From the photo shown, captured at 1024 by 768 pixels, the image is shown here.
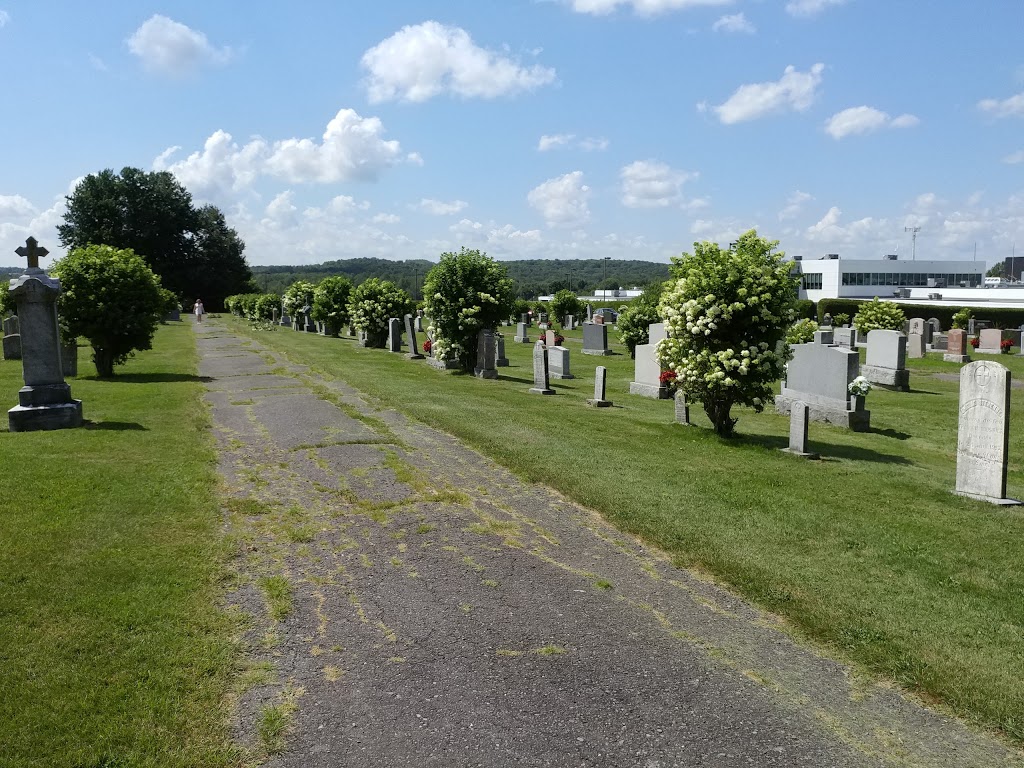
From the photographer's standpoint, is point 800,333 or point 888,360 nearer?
point 800,333

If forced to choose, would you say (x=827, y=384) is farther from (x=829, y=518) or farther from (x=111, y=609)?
(x=111, y=609)

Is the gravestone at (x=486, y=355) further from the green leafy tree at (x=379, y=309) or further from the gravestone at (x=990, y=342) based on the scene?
the gravestone at (x=990, y=342)

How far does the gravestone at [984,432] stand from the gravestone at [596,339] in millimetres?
21387

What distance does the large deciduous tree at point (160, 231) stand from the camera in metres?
76.6

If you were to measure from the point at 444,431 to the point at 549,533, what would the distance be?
5.08 metres

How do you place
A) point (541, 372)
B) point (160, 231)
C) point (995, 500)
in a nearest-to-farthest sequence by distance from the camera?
point (995, 500) → point (541, 372) → point (160, 231)

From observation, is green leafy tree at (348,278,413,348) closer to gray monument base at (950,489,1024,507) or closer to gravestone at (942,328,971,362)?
gravestone at (942,328,971,362)

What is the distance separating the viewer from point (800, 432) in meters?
11.3

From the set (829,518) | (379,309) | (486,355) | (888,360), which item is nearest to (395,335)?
(379,309)

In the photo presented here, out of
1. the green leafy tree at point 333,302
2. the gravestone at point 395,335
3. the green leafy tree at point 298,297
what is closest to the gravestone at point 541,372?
the gravestone at point 395,335

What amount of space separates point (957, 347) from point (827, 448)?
19.5 meters

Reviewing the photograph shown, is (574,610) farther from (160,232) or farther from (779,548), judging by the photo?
(160,232)

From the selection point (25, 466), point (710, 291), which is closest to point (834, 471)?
point (710, 291)

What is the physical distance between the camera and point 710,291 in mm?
11922
